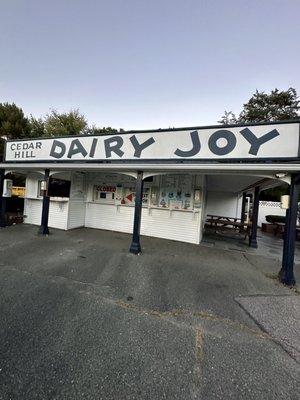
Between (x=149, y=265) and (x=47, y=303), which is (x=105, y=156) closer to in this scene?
(x=149, y=265)

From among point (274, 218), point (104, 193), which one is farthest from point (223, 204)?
point (104, 193)

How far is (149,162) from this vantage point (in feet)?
21.5

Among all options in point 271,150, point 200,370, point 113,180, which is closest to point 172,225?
point 113,180

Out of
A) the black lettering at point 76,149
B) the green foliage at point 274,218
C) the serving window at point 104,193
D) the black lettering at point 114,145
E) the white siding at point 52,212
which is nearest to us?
the black lettering at point 114,145

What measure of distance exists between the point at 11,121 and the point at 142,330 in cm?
2419

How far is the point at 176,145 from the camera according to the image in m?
6.51

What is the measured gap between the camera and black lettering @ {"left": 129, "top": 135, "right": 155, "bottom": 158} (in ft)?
22.3

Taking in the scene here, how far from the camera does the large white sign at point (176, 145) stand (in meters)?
5.38

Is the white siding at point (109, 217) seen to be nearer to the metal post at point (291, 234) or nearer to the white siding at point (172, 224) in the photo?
the white siding at point (172, 224)

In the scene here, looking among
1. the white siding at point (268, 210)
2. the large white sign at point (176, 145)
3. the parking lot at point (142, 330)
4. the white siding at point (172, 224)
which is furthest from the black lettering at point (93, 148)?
the white siding at point (268, 210)

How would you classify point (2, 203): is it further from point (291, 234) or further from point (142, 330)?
point (291, 234)

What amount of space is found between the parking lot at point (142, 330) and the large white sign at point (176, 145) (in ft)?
10.5

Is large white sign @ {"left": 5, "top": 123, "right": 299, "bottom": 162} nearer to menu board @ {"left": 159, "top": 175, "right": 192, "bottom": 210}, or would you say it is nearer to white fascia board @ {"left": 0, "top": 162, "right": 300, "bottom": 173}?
white fascia board @ {"left": 0, "top": 162, "right": 300, "bottom": 173}

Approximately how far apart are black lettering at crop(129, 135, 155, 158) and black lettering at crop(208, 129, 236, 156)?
1824mm
